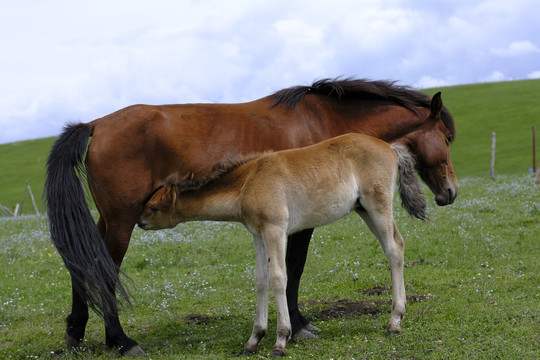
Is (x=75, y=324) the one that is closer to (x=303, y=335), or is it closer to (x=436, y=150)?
(x=303, y=335)

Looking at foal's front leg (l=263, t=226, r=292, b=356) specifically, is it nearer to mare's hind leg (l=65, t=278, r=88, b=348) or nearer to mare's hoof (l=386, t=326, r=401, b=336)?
mare's hoof (l=386, t=326, r=401, b=336)

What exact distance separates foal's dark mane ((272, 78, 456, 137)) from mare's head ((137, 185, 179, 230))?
6.59 feet

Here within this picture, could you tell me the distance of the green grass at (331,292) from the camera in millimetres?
6262

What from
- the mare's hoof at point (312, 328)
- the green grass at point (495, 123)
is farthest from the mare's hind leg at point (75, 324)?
the green grass at point (495, 123)

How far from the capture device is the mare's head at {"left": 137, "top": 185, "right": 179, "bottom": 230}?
6207 millimetres

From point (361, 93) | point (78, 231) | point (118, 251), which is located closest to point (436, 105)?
point (361, 93)

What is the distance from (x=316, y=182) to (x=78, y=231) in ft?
9.08

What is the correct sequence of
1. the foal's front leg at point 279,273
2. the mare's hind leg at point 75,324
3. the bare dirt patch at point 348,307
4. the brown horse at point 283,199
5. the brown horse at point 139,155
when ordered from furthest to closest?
the bare dirt patch at point 348,307
the mare's hind leg at point 75,324
the brown horse at point 139,155
the brown horse at point 283,199
the foal's front leg at point 279,273

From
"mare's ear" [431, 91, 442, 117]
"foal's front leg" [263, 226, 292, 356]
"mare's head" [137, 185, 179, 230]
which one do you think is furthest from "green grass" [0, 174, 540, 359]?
"mare's ear" [431, 91, 442, 117]

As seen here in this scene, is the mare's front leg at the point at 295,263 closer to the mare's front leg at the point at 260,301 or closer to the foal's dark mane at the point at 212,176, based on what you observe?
the mare's front leg at the point at 260,301

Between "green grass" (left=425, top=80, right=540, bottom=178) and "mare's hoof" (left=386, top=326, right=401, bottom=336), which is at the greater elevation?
"green grass" (left=425, top=80, right=540, bottom=178)

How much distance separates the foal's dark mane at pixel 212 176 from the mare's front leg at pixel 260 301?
813mm

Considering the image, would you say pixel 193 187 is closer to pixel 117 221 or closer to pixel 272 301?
pixel 117 221

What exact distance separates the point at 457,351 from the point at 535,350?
75 cm
